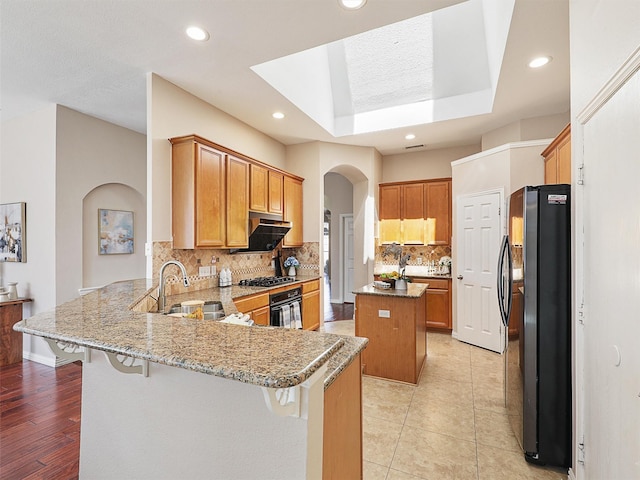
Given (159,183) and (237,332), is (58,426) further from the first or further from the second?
(237,332)

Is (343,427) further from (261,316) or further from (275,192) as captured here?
(275,192)

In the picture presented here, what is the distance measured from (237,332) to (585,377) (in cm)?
186

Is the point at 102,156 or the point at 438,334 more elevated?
the point at 102,156

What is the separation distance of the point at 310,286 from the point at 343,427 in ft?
11.3

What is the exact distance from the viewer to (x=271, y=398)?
32.2 inches

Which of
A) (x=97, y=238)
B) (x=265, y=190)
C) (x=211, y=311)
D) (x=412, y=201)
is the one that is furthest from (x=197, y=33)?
(x=412, y=201)

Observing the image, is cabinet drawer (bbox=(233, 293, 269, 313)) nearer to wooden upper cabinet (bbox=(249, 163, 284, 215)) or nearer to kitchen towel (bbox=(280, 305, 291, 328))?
kitchen towel (bbox=(280, 305, 291, 328))

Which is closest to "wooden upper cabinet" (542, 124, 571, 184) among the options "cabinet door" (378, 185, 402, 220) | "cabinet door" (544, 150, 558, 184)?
"cabinet door" (544, 150, 558, 184)

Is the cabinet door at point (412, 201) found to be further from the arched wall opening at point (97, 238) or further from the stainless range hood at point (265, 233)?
the arched wall opening at point (97, 238)

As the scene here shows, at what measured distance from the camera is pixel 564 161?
111 inches

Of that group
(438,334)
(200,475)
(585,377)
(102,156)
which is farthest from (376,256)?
(200,475)

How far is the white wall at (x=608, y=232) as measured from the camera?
1209 millimetres

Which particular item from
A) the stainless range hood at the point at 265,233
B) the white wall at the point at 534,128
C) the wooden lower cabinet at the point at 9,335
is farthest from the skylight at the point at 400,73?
the wooden lower cabinet at the point at 9,335

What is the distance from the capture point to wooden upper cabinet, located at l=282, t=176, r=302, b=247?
15.4 ft
